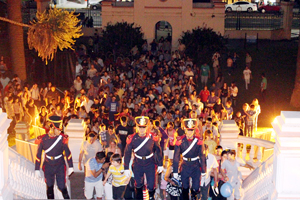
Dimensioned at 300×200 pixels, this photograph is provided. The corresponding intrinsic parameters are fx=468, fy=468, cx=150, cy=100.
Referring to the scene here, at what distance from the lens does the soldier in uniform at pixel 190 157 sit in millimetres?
8570

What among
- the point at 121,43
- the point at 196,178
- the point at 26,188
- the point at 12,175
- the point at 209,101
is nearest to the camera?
the point at 12,175

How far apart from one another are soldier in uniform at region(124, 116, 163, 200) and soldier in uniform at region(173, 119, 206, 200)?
0.41 m

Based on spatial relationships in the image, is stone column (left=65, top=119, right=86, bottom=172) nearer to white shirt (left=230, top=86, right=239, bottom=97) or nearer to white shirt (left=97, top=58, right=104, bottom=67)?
white shirt (left=230, top=86, right=239, bottom=97)

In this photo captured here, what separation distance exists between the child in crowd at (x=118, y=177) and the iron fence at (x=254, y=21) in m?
29.0

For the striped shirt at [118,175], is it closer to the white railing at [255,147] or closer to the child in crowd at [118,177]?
the child in crowd at [118,177]

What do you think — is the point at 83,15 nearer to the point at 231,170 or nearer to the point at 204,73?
the point at 204,73

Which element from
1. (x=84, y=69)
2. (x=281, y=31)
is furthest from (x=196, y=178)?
(x=281, y=31)

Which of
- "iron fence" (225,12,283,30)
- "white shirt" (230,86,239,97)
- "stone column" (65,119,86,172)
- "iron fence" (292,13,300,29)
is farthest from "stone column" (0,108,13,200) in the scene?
"iron fence" (292,13,300,29)

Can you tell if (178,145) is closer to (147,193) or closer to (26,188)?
(147,193)

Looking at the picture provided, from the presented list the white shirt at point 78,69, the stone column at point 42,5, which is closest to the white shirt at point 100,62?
the white shirt at point 78,69

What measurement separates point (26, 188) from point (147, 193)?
2.20 metres

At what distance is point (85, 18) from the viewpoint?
37469mm

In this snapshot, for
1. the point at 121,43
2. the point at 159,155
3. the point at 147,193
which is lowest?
the point at 147,193

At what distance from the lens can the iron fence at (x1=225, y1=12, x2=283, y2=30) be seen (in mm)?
36594
